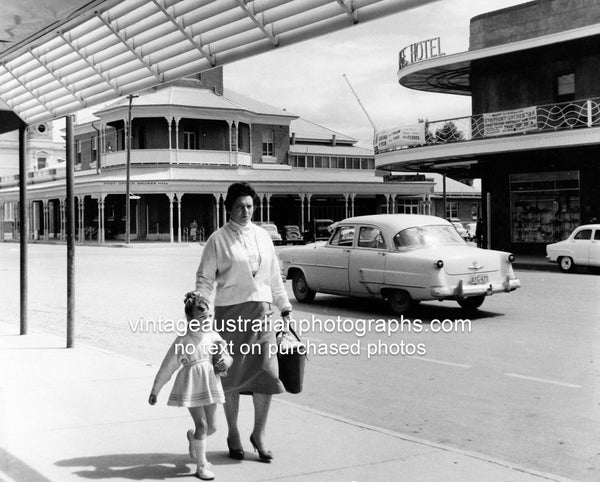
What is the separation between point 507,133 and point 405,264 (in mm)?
15909

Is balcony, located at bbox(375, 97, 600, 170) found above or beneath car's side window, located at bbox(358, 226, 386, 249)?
above

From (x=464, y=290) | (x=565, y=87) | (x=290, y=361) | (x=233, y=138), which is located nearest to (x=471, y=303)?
(x=464, y=290)

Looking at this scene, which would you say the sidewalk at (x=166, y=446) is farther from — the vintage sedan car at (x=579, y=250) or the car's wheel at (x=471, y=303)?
the vintage sedan car at (x=579, y=250)

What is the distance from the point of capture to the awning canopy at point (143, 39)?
18.9ft

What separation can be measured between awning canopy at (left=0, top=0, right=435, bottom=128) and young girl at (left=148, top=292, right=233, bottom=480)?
236cm

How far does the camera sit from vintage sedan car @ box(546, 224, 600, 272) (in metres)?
21.7

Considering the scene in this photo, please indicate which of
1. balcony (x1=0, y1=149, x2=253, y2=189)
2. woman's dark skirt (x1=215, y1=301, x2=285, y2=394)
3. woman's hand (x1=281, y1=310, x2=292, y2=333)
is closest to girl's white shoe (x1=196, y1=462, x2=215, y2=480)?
woman's dark skirt (x1=215, y1=301, x2=285, y2=394)

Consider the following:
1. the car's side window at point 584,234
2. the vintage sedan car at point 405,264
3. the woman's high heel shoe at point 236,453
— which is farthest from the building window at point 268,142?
the woman's high heel shoe at point 236,453

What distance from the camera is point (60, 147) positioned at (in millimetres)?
86625

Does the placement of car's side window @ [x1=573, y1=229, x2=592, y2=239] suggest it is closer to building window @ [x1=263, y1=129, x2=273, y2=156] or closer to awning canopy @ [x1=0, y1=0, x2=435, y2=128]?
awning canopy @ [x1=0, y1=0, x2=435, y2=128]

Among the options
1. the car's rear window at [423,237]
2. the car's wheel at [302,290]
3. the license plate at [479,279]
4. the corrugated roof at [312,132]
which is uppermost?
the corrugated roof at [312,132]

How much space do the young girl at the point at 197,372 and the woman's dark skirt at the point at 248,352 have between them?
0.94 ft

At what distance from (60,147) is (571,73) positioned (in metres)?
69.3

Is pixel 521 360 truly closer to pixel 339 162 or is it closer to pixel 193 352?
pixel 193 352
